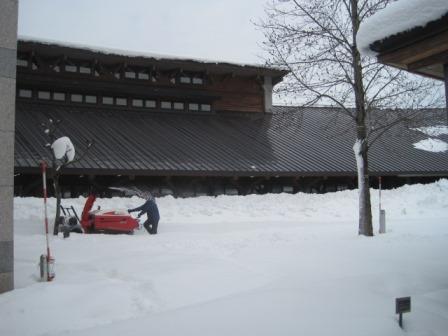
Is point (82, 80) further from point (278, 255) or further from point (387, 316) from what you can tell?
point (387, 316)

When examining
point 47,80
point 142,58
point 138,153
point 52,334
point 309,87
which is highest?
point 142,58

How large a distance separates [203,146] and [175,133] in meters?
1.93

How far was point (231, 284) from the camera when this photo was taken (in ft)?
20.6

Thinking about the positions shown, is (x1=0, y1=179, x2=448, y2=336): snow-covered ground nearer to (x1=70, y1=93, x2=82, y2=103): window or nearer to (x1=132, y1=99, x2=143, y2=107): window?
(x1=70, y1=93, x2=82, y2=103): window

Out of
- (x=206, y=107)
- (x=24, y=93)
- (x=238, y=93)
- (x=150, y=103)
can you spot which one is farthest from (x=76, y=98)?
(x=238, y=93)

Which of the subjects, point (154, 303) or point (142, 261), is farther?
point (142, 261)

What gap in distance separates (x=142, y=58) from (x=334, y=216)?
13.0 meters

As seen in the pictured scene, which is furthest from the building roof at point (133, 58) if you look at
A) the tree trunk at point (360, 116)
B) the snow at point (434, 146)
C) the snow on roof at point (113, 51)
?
the tree trunk at point (360, 116)

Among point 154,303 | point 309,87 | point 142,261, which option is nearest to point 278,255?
point 142,261

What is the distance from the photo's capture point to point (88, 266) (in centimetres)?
757

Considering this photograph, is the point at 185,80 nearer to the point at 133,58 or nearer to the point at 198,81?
the point at 198,81

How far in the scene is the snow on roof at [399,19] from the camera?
14.9ft

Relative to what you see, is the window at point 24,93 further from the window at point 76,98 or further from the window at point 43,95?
the window at point 76,98

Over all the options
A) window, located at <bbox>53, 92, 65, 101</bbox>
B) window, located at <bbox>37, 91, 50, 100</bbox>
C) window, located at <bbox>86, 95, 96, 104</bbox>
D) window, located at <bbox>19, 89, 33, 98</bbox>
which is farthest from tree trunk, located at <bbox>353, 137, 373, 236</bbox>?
window, located at <bbox>19, 89, 33, 98</bbox>
